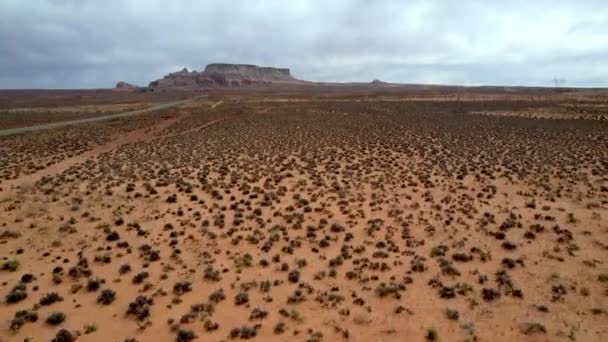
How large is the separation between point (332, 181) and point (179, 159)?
1276cm

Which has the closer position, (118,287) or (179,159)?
(118,287)

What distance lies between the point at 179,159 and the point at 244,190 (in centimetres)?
1041

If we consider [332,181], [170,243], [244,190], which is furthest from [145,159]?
[170,243]

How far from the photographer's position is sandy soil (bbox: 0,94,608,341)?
9445 mm

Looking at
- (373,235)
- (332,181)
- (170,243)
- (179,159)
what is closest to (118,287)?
(170,243)

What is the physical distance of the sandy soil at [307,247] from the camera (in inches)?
372

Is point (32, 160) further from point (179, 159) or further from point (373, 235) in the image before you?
point (373, 235)

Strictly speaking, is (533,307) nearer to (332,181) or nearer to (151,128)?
(332,181)

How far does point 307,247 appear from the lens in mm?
14000

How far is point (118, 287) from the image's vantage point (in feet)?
36.8

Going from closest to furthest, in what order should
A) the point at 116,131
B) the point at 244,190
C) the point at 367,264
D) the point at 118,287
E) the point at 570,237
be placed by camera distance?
the point at 118,287, the point at 367,264, the point at 570,237, the point at 244,190, the point at 116,131

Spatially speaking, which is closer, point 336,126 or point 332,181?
point 332,181

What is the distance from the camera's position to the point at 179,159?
2906cm

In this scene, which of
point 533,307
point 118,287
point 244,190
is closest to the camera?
point 533,307
